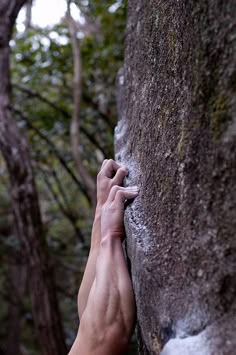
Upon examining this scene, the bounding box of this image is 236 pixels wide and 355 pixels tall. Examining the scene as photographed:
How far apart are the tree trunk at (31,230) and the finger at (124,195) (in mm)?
1461

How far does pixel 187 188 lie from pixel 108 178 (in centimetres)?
53

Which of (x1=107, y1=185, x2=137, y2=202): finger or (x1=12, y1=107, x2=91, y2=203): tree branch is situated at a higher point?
(x1=12, y1=107, x2=91, y2=203): tree branch

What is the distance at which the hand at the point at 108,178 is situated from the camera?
1.51 meters

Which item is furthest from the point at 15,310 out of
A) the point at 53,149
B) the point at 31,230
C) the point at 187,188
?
the point at 187,188

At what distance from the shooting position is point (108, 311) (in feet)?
4.04

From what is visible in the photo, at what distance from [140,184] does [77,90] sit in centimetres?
227

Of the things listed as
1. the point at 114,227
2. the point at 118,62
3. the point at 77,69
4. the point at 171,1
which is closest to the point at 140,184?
the point at 114,227

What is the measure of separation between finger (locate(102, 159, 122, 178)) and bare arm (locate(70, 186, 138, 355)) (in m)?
0.26

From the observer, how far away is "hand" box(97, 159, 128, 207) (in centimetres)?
151

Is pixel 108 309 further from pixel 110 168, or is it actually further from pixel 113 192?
pixel 110 168

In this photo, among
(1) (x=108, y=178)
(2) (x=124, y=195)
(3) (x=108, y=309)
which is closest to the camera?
(3) (x=108, y=309)

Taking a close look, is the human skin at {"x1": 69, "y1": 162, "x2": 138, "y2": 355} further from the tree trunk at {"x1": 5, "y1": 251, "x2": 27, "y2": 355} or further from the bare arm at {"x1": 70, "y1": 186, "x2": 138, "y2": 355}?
the tree trunk at {"x1": 5, "y1": 251, "x2": 27, "y2": 355}

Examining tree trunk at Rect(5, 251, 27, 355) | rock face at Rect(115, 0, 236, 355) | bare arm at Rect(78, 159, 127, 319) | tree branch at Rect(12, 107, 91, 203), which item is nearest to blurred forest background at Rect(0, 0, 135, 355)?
Answer: tree branch at Rect(12, 107, 91, 203)

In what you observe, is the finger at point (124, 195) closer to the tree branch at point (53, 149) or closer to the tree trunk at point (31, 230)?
the tree trunk at point (31, 230)
